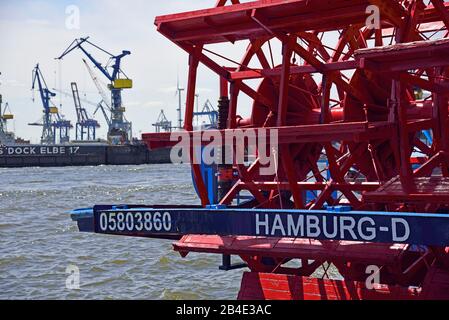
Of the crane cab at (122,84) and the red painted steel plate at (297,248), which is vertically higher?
the crane cab at (122,84)

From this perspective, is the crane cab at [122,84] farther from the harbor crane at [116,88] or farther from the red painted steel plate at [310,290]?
the red painted steel plate at [310,290]

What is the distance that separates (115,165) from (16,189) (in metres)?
28.0

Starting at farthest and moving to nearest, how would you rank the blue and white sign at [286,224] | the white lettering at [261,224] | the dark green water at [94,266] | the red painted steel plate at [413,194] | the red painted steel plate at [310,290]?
the dark green water at [94,266], the red painted steel plate at [310,290], the red painted steel plate at [413,194], the white lettering at [261,224], the blue and white sign at [286,224]

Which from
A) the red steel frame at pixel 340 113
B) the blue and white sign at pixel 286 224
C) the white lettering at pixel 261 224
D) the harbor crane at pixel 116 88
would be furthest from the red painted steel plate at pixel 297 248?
the harbor crane at pixel 116 88

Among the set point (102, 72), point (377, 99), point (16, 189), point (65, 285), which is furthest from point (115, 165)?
point (377, 99)

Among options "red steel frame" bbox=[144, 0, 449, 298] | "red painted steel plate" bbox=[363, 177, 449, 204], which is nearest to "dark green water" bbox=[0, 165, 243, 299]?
"red steel frame" bbox=[144, 0, 449, 298]

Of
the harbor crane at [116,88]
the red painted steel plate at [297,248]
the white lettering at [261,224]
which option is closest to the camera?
the white lettering at [261,224]

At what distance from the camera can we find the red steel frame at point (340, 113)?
6.71 metres

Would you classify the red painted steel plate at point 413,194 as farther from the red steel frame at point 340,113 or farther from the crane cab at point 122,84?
the crane cab at point 122,84

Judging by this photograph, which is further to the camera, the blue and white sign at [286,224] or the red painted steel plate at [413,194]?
the red painted steel plate at [413,194]

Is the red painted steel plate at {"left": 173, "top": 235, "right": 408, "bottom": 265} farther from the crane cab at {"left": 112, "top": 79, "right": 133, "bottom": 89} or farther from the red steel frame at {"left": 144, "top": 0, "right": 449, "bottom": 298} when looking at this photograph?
the crane cab at {"left": 112, "top": 79, "right": 133, "bottom": 89}

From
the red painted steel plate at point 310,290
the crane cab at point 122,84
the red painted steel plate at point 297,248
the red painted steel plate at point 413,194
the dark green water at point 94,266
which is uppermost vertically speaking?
the crane cab at point 122,84

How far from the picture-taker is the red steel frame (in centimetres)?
671

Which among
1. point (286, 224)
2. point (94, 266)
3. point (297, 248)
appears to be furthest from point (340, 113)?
point (94, 266)
